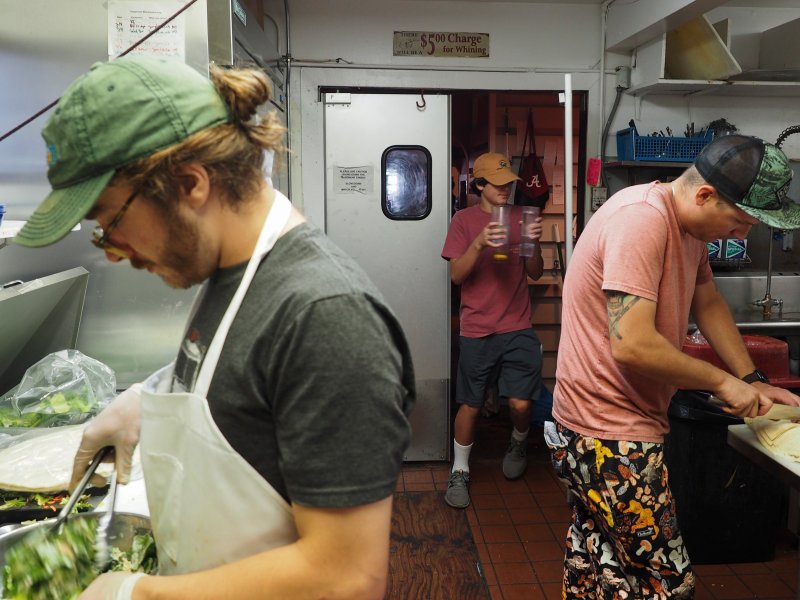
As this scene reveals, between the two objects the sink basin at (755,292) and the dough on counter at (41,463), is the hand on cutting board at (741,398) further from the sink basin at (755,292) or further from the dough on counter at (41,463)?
the sink basin at (755,292)

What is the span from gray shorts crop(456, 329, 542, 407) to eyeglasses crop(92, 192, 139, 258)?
311 centimetres

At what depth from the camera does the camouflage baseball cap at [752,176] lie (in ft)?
A: 6.14

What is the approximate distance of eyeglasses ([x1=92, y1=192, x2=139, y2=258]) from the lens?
943 millimetres

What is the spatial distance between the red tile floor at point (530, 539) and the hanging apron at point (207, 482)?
220 centimetres

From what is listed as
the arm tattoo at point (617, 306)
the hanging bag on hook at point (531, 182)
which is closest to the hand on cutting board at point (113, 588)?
the arm tattoo at point (617, 306)

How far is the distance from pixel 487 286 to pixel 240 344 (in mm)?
3147

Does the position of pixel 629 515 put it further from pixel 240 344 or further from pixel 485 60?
pixel 485 60

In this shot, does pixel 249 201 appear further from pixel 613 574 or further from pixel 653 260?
pixel 613 574

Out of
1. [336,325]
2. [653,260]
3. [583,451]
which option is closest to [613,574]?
[583,451]

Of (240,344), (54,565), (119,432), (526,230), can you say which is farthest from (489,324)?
(240,344)

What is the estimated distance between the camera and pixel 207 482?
99 cm

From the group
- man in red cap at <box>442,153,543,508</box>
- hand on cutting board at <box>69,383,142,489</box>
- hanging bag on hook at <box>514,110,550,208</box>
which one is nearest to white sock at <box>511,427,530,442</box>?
man in red cap at <box>442,153,543,508</box>

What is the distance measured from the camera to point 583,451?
2066 millimetres

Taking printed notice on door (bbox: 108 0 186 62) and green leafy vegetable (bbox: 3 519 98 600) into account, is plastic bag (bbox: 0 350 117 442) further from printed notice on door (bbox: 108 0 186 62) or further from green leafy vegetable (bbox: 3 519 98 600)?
printed notice on door (bbox: 108 0 186 62)
